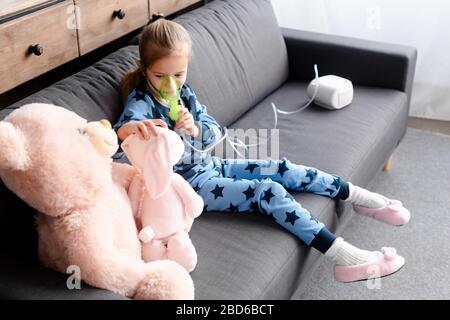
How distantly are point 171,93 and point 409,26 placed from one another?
1.79m

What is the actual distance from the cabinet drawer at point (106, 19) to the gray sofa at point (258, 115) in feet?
0.68

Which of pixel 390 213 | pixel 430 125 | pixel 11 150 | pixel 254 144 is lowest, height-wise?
pixel 430 125

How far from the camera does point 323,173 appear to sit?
188cm

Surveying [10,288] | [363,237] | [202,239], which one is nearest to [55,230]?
[10,288]

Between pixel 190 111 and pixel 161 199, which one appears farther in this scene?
pixel 190 111

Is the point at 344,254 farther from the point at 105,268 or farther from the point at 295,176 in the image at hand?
the point at 105,268

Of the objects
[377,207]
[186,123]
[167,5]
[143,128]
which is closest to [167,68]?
[186,123]

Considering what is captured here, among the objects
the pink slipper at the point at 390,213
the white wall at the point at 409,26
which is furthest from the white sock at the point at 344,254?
the white wall at the point at 409,26

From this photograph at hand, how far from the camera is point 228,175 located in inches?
73.7

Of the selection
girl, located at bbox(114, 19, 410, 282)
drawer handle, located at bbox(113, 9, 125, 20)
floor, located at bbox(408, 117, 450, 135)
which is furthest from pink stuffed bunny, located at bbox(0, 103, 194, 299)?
floor, located at bbox(408, 117, 450, 135)

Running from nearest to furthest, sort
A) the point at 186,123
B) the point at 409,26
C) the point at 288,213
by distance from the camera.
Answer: the point at 288,213, the point at 186,123, the point at 409,26

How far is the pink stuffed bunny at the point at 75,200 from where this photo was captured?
→ 127cm
